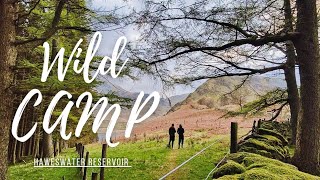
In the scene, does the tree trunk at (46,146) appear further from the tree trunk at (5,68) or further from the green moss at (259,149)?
the green moss at (259,149)

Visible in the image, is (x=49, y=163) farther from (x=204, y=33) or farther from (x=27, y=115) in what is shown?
(x=27, y=115)

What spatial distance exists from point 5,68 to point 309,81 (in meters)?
7.62

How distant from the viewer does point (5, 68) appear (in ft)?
31.0

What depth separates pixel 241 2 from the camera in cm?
872

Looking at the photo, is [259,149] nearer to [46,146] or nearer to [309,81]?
[309,81]

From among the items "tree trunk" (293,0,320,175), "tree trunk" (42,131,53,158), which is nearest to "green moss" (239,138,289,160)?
"tree trunk" (293,0,320,175)

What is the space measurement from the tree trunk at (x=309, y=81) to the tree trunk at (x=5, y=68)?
725cm

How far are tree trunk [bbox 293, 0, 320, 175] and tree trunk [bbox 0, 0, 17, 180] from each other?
23.8 feet

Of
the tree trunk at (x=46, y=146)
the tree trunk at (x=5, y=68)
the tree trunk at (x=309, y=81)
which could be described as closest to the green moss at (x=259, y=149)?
the tree trunk at (x=309, y=81)

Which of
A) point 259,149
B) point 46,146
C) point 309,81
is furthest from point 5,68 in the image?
point 46,146

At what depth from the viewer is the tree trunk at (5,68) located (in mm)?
9445

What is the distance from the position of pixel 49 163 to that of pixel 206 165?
8304 millimetres

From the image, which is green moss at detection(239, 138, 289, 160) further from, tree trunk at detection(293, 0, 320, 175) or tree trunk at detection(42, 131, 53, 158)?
tree trunk at detection(42, 131, 53, 158)

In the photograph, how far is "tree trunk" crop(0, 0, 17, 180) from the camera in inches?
372
